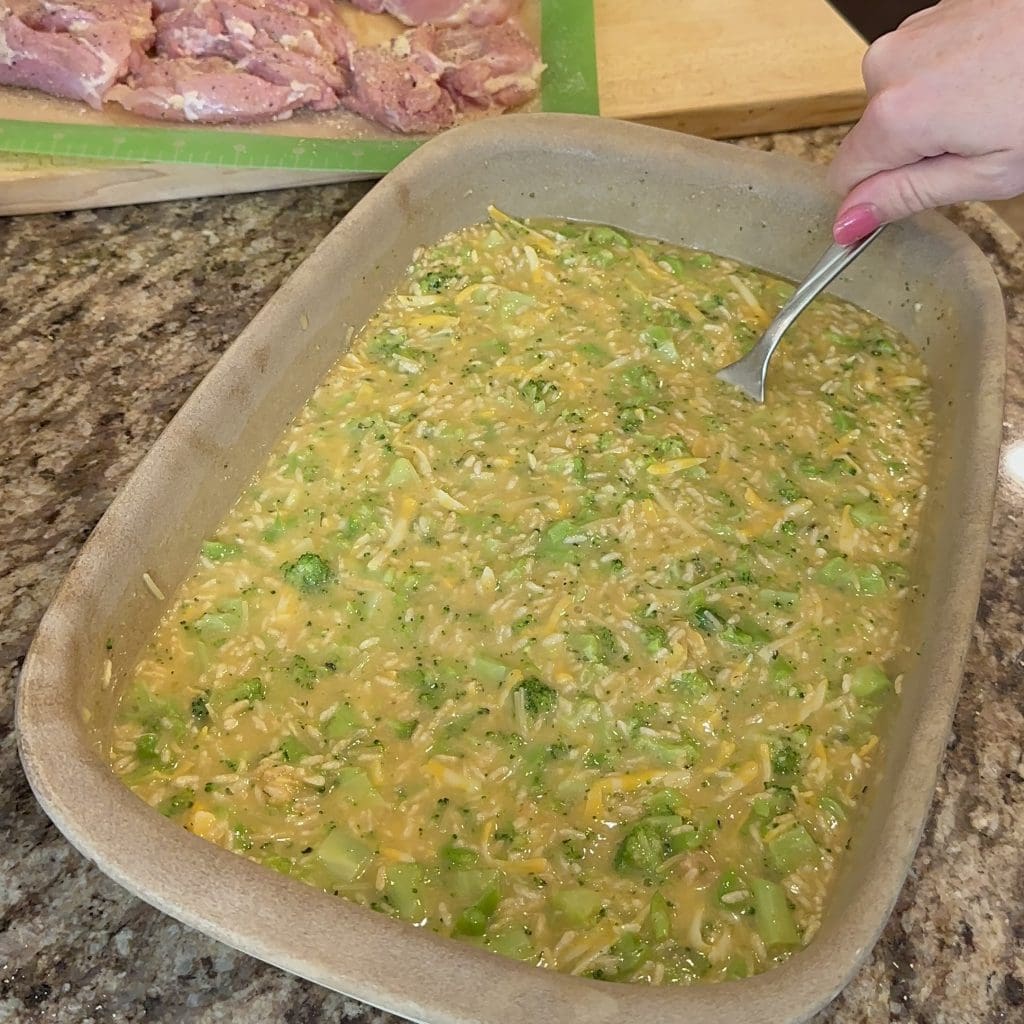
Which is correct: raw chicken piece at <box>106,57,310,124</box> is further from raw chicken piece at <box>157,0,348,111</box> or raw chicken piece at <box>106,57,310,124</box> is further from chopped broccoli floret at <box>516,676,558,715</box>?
chopped broccoli floret at <box>516,676,558,715</box>

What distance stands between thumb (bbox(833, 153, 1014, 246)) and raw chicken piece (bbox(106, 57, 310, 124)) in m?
1.29

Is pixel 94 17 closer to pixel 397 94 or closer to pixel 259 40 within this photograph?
pixel 259 40

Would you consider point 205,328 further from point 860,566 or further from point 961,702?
point 961,702

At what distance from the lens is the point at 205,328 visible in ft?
6.23

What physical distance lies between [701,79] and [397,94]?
0.72m

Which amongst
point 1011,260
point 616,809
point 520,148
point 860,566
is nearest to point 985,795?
point 860,566

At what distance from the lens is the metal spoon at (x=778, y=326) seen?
65.7 inches

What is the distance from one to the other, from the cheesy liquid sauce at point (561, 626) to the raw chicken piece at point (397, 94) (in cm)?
44

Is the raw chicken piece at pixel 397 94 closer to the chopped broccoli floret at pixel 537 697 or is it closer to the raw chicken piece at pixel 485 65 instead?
the raw chicken piece at pixel 485 65

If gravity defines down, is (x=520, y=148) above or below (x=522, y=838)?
above

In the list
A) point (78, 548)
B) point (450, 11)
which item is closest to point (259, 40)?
point (450, 11)

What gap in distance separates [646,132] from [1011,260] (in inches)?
32.6

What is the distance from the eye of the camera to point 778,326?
1.74m

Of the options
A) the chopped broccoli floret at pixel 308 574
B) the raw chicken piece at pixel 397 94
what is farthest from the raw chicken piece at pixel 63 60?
the chopped broccoli floret at pixel 308 574
